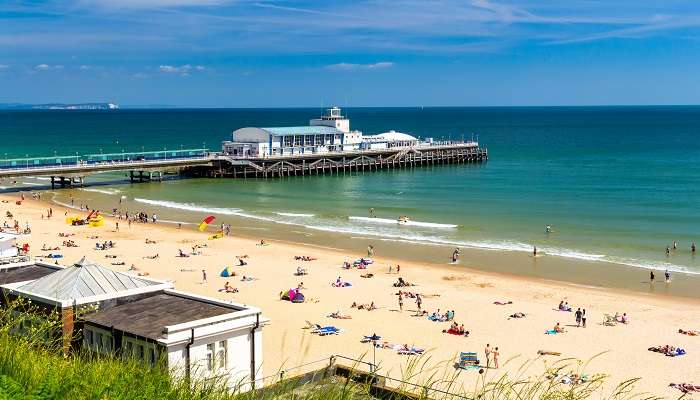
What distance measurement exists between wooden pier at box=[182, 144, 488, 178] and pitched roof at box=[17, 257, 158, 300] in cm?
6398

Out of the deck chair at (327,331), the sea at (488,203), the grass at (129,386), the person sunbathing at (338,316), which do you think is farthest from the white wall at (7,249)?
the sea at (488,203)

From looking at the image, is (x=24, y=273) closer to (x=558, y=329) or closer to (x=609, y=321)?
(x=558, y=329)

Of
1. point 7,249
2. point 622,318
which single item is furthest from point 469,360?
point 7,249

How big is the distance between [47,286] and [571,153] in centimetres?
10870

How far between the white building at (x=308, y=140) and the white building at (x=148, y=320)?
66.4 metres

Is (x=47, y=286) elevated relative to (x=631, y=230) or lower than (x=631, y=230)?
elevated

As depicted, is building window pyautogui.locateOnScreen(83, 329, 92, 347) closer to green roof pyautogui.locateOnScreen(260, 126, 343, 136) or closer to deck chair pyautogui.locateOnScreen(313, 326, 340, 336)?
deck chair pyautogui.locateOnScreen(313, 326, 340, 336)

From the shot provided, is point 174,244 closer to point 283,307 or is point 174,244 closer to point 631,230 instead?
point 283,307

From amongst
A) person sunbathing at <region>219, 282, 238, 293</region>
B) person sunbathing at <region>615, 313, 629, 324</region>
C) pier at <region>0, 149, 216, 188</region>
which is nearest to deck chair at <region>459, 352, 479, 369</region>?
person sunbathing at <region>615, 313, 629, 324</region>

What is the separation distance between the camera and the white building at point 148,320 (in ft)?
54.1

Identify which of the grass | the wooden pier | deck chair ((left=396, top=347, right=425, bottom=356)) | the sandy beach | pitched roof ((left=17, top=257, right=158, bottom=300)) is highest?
the grass

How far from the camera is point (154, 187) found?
7619cm

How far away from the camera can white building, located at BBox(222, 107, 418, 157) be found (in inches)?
3406

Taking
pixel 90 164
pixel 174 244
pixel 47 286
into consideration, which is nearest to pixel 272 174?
pixel 90 164
